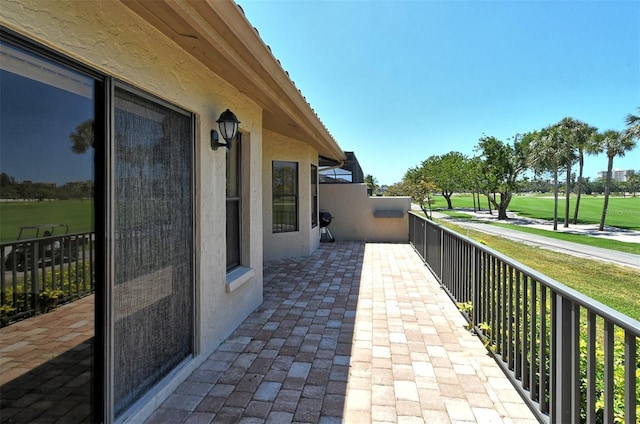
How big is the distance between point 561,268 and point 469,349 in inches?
338

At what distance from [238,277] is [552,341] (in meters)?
2.85

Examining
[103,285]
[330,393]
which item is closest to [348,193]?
[330,393]

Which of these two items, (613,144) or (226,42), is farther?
(613,144)

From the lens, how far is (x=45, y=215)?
152 cm

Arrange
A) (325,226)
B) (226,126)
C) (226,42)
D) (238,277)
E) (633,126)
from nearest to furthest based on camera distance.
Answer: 1. (226,42)
2. (226,126)
3. (238,277)
4. (325,226)
5. (633,126)

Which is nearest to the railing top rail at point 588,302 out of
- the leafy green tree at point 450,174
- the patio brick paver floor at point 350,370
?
the patio brick paver floor at point 350,370

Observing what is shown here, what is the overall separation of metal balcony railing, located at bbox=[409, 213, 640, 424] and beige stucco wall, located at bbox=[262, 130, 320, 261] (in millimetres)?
4501

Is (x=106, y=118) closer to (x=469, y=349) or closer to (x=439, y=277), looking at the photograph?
(x=469, y=349)

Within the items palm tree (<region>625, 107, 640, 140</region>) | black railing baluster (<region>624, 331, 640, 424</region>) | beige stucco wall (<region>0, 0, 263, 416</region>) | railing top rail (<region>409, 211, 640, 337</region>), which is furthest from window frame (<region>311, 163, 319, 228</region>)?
palm tree (<region>625, 107, 640, 140</region>)

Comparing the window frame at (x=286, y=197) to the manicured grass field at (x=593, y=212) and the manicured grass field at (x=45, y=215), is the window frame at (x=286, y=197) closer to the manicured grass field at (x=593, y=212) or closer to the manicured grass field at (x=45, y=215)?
the manicured grass field at (x=45, y=215)

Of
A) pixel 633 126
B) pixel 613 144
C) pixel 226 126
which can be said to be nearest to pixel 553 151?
pixel 613 144

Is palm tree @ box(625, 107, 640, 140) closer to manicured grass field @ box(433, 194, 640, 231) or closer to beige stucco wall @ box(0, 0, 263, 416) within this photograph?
manicured grass field @ box(433, 194, 640, 231)

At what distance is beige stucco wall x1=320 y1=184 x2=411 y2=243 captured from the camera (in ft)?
34.3

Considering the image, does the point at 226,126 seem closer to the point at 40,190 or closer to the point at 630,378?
the point at 40,190
